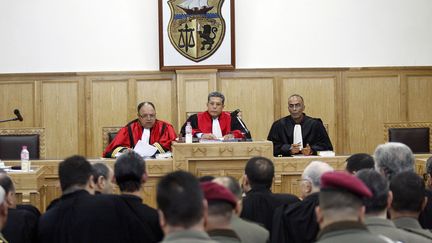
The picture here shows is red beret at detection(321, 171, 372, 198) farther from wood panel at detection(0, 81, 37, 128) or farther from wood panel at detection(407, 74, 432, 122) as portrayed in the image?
wood panel at detection(407, 74, 432, 122)

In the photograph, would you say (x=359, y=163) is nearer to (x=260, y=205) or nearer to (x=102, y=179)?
(x=260, y=205)

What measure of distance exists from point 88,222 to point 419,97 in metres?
10.00

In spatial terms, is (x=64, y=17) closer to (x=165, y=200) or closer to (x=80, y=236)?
(x=80, y=236)

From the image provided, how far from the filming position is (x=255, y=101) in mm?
13227

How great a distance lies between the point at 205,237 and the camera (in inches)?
117

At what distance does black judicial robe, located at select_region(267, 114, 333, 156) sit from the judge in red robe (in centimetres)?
72

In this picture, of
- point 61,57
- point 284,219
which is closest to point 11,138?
point 61,57

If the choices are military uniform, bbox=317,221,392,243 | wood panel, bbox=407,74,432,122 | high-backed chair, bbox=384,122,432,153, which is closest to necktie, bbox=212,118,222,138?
high-backed chair, bbox=384,122,432,153

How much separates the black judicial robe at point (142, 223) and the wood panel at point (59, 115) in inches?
338

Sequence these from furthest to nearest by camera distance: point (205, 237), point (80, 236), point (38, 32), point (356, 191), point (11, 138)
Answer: point (38, 32) → point (11, 138) → point (80, 236) → point (356, 191) → point (205, 237)

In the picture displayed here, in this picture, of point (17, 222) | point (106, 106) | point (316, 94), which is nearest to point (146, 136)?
point (106, 106)

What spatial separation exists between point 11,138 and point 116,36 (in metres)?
2.88

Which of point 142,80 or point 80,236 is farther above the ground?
point 142,80

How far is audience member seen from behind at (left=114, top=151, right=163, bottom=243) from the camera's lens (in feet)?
15.5
